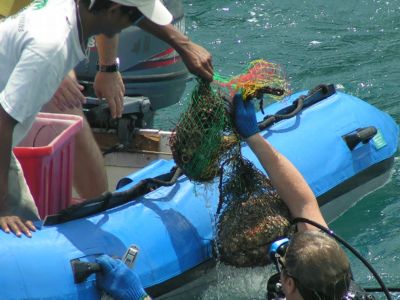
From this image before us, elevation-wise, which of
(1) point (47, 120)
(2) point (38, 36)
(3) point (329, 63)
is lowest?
(3) point (329, 63)

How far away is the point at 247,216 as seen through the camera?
3809mm

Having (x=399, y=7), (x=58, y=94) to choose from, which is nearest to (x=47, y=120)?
(x=58, y=94)

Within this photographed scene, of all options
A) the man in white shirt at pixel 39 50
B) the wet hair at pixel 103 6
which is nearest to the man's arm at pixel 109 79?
the man in white shirt at pixel 39 50

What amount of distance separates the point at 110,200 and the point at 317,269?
4.09 ft

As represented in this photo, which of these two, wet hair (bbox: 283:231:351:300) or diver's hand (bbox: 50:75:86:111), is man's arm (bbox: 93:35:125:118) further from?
wet hair (bbox: 283:231:351:300)

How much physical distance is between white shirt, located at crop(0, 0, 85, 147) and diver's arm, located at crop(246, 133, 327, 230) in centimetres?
80

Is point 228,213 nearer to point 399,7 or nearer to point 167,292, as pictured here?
point 167,292

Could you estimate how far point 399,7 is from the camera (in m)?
8.19

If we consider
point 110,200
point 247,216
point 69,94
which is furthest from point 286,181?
point 69,94

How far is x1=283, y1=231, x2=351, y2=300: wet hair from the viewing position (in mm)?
2818

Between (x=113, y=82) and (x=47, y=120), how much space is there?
0.30 meters

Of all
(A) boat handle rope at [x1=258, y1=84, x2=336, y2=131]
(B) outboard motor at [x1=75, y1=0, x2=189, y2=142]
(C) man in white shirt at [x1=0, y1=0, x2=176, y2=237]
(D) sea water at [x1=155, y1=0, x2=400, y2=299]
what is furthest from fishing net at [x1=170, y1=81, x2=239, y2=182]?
(D) sea water at [x1=155, y1=0, x2=400, y2=299]

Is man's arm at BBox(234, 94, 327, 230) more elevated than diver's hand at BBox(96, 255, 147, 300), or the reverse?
man's arm at BBox(234, 94, 327, 230)

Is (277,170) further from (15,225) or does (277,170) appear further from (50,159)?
(15,225)
